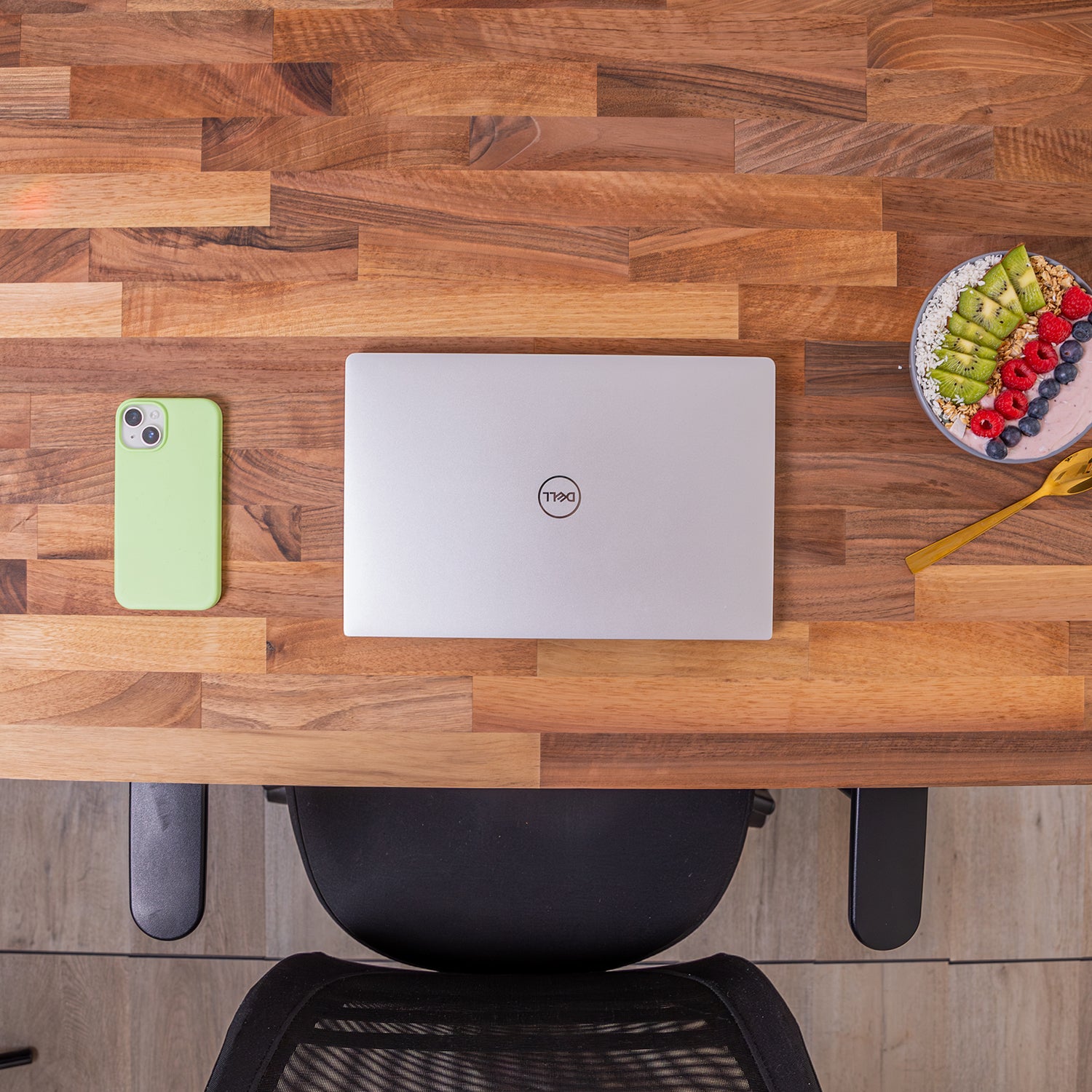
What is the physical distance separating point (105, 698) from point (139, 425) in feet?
1.00

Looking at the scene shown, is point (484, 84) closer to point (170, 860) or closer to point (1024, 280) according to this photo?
point (1024, 280)

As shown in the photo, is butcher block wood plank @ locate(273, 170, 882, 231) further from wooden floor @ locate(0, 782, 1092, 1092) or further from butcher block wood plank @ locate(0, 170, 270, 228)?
wooden floor @ locate(0, 782, 1092, 1092)

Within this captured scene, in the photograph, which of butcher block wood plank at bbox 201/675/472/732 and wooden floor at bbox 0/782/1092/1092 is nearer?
butcher block wood plank at bbox 201/675/472/732

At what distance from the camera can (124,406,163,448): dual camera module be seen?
827 mm

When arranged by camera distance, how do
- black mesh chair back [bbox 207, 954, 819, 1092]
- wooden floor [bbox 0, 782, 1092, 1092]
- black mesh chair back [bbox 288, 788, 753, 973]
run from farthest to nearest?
wooden floor [bbox 0, 782, 1092, 1092]
black mesh chair back [bbox 288, 788, 753, 973]
black mesh chair back [bbox 207, 954, 819, 1092]

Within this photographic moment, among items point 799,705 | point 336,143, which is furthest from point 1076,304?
point 336,143

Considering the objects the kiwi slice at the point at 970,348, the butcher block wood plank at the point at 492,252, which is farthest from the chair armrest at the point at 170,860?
the kiwi slice at the point at 970,348

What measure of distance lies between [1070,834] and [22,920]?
187 cm

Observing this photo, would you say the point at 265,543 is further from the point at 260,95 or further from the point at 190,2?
the point at 190,2

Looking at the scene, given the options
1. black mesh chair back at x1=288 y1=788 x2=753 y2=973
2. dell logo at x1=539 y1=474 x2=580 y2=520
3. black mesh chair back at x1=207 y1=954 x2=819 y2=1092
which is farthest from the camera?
black mesh chair back at x1=288 y1=788 x2=753 y2=973

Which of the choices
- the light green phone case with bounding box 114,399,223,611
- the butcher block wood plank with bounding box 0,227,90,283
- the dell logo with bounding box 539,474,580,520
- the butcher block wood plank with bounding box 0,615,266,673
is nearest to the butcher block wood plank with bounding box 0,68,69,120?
the butcher block wood plank with bounding box 0,227,90,283

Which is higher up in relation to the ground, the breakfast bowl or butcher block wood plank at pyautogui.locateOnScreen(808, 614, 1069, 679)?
the breakfast bowl

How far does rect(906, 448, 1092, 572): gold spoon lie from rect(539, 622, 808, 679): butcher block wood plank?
0.17 metres

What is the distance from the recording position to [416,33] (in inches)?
32.8
